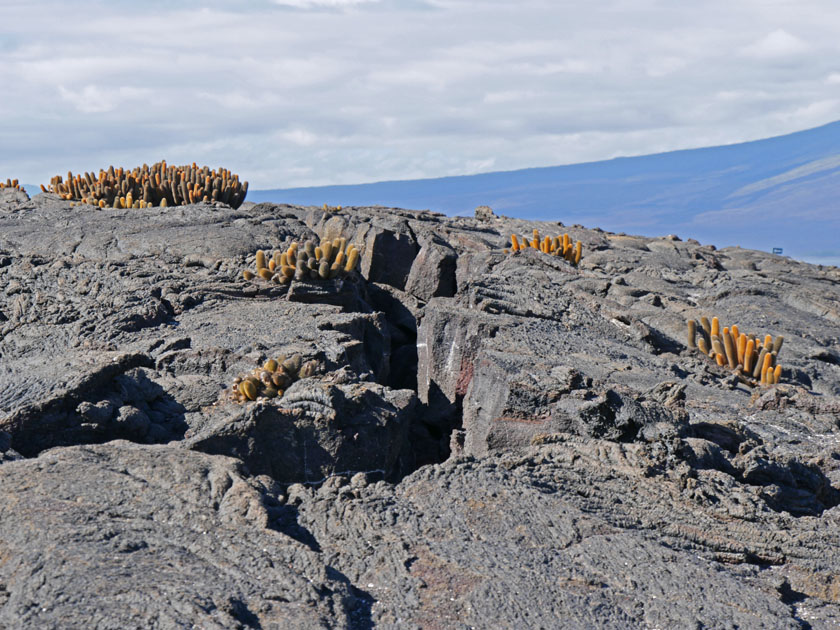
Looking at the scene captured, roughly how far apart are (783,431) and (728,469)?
1720 mm

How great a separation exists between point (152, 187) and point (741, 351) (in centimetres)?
1123

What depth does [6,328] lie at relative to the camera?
9.37 m

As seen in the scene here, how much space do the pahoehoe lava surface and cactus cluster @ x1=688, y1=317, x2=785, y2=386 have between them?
351 millimetres

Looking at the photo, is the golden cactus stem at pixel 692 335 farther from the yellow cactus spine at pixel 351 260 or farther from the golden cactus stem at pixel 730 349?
the yellow cactus spine at pixel 351 260

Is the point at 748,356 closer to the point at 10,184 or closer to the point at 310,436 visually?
the point at 310,436

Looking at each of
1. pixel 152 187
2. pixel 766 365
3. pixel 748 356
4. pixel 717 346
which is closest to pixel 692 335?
pixel 717 346

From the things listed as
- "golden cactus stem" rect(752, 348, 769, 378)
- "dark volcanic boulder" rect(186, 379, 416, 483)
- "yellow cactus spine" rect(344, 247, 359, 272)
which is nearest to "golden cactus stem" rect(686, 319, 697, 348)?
"golden cactus stem" rect(752, 348, 769, 378)

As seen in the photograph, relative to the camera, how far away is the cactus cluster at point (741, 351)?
34.2 ft

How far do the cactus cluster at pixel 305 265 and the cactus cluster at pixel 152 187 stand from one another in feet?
19.9

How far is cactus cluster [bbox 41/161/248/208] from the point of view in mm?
16984

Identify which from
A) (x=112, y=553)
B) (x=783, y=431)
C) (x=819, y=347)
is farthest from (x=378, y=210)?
(x=112, y=553)

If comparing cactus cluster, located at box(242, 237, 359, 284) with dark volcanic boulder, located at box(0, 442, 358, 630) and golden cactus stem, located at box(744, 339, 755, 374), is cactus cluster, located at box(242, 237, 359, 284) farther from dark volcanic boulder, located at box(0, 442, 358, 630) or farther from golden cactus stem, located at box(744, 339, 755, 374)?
dark volcanic boulder, located at box(0, 442, 358, 630)

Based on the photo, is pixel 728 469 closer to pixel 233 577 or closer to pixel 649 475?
pixel 649 475

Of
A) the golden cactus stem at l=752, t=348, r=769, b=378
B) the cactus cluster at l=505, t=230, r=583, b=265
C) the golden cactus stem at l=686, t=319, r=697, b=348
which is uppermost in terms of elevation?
the cactus cluster at l=505, t=230, r=583, b=265
